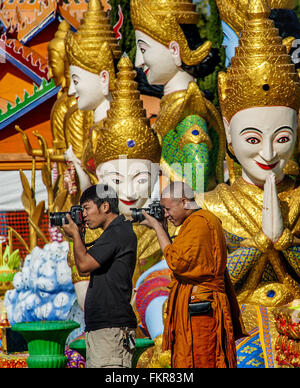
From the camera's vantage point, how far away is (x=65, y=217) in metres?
6.32

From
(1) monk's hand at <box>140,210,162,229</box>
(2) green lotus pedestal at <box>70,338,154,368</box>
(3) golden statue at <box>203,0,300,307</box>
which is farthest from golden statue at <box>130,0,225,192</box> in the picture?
(1) monk's hand at <box>140,210,162,229</box>

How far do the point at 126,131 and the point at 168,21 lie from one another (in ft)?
3.34

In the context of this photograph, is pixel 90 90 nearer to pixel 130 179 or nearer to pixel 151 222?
pixel 130 179

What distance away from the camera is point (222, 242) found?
615 cm

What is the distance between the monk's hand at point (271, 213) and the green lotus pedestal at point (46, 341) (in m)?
1.36

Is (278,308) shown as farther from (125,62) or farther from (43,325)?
(125,62)

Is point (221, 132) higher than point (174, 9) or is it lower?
lower

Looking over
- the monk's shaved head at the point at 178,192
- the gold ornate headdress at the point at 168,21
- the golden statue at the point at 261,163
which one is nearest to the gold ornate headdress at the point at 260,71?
the golden statue at the point at 261,163

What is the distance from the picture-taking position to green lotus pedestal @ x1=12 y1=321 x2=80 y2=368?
24.8 ft

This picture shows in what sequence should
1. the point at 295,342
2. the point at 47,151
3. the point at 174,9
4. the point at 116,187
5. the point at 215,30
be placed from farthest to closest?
the point at 47,151, the point at 215,30, the point at 174,9, the point at 116,187, the point at 295,342

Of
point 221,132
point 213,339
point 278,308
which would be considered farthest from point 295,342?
point 221,132

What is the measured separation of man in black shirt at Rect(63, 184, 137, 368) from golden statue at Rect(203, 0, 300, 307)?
135cm

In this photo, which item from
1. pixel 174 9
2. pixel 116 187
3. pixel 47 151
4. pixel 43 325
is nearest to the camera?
pixel 43 325

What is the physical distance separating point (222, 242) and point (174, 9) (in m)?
3.11
